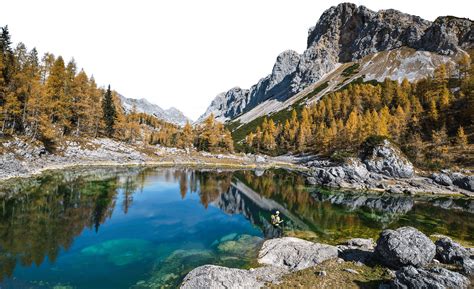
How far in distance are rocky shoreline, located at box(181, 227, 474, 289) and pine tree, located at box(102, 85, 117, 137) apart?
331 ft

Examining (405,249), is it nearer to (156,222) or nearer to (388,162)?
(156,222)

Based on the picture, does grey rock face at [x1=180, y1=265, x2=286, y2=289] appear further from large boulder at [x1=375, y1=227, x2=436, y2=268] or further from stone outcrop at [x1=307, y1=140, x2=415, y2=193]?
stone outcrop at [x1=307, y1=140, x2=415, y2=193]

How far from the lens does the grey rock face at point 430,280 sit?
1438cm

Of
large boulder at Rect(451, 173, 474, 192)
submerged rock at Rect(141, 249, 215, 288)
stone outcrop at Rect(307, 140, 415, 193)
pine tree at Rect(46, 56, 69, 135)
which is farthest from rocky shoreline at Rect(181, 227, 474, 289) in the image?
pine tree at Rect(46, 56, 69, 135)

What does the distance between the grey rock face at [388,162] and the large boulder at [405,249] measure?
63.8 m

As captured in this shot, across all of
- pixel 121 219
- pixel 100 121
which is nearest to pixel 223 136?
pixel 100 121

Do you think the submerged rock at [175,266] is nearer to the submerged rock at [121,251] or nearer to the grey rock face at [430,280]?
the submerged rock at [121,251]

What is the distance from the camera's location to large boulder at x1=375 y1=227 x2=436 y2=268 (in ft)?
63.1

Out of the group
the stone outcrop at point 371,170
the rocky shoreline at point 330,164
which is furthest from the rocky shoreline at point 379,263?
the rocky shoreline at point 330,164

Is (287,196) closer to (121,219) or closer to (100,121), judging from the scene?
(121,219)

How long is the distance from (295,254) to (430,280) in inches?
416

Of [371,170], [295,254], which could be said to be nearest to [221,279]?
[295,254]

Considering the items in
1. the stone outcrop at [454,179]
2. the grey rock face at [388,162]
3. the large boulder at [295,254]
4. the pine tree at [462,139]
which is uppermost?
the pine tree at [462,139]

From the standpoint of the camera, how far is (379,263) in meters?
20.9
